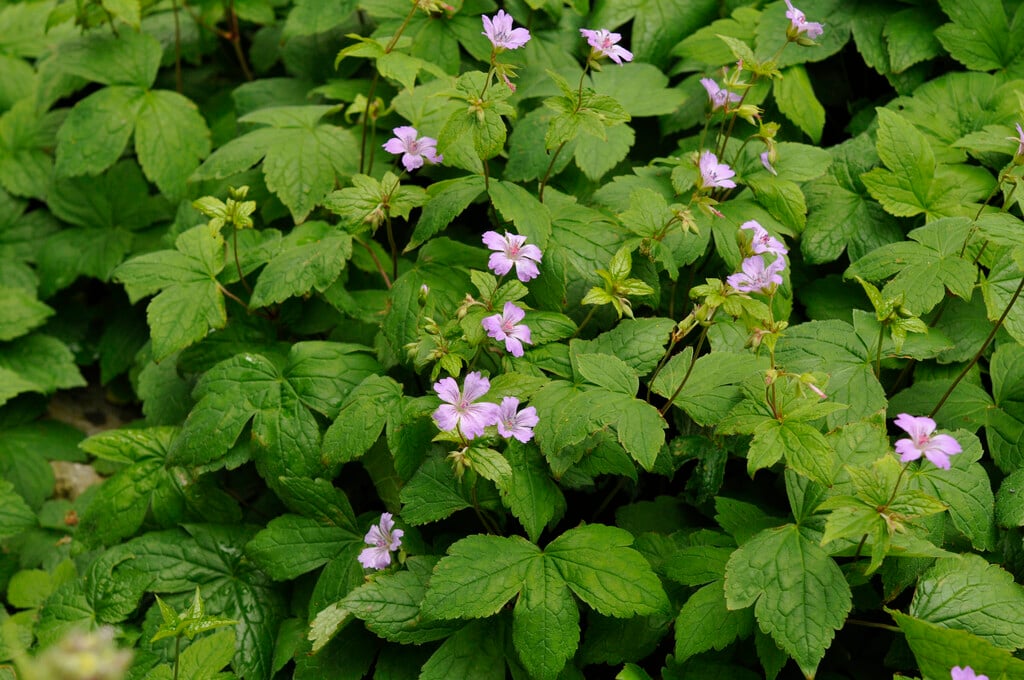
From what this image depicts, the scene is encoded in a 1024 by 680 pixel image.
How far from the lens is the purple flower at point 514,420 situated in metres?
2.18

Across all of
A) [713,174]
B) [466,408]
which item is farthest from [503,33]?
[466,408]

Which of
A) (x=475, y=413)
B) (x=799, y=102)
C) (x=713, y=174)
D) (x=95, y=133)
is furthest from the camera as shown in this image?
(x=95, y=133)

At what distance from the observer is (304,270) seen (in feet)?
9.04

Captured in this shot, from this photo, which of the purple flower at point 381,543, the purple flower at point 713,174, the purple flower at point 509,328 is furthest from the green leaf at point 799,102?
the purple flower at point 381,543

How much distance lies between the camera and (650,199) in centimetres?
271

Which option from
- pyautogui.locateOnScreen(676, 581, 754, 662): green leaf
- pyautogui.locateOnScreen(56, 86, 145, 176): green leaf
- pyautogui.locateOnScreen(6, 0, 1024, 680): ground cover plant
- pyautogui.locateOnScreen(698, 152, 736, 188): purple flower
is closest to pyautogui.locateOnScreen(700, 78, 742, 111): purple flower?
pyautogui.locateOnScreen(6, 0, 1024, 680): ground cover plant

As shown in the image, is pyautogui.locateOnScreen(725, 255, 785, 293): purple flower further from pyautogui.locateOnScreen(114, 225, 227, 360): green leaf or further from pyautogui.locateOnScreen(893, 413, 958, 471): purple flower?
pyautogui.locateOnScreen(114, 225, 227, 360): green leaf

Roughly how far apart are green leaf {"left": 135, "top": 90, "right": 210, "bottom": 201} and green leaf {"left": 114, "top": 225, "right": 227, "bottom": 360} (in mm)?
775

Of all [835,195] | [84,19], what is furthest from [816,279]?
[84,19]

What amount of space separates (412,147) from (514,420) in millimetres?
1030

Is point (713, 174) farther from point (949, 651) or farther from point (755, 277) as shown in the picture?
point (949, 651)

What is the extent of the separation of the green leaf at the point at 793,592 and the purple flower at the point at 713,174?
1.13 metres

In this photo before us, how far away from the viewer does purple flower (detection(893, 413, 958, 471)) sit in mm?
1881

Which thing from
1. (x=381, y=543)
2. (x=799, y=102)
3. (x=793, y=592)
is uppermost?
(x=799, y=102)
